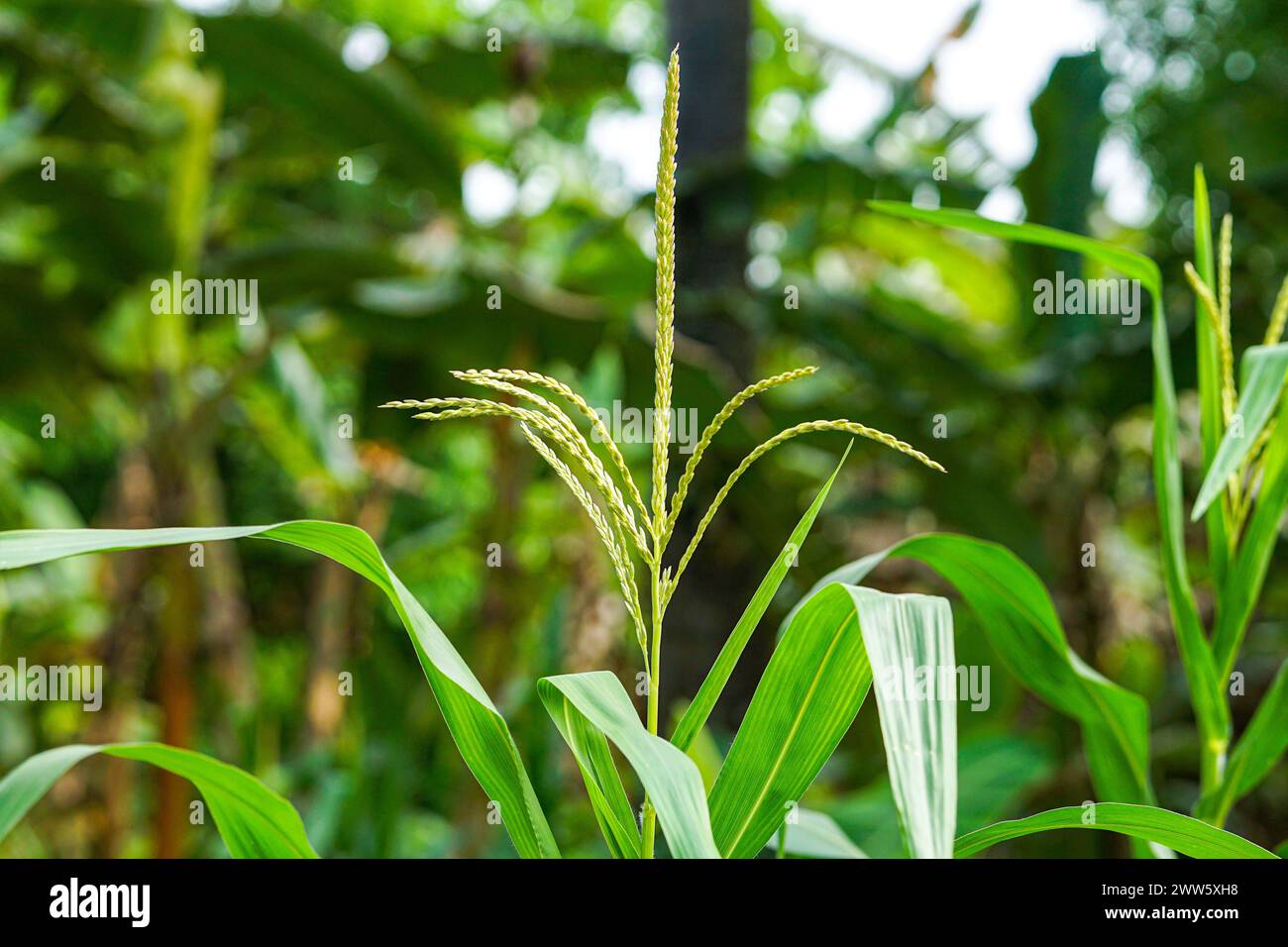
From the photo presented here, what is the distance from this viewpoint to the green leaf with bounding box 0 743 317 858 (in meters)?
0.34

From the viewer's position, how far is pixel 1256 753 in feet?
1.76

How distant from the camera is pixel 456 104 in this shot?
1.94 meters

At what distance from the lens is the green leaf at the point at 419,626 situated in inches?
13.0

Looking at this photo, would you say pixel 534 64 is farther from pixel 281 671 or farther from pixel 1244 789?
pixel 281 671

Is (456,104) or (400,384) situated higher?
(456,104)

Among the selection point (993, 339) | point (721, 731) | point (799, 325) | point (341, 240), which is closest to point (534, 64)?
point (341, 240)

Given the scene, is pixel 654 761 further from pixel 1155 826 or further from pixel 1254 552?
pixel 1254 552

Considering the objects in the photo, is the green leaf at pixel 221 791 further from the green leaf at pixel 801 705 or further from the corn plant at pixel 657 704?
the green leaf at pixel 801 705

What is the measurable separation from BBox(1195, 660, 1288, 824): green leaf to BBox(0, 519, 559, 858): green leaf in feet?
1.18

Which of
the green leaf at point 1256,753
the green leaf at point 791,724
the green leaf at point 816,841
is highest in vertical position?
the green leaf at point 791,724

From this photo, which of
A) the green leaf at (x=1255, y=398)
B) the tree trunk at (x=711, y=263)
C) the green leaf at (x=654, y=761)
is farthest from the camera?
the tree trunk at (x=711, y=263)

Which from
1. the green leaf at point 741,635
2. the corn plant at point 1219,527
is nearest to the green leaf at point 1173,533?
the corn plant at point 1219,527

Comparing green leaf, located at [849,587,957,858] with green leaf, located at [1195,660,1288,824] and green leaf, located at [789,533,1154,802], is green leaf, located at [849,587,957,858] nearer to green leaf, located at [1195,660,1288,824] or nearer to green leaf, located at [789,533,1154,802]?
green leaf, located at [789,533,1154,802]
